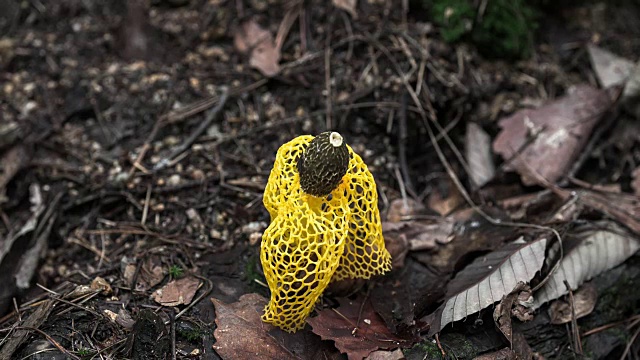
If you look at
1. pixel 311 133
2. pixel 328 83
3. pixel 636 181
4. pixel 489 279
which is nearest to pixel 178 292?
pixel 311 133

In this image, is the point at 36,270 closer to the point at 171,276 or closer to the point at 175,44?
the point at 171,276

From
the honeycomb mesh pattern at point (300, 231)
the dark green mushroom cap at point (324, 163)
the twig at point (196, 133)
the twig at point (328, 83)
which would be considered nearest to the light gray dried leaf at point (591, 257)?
the honeycomb mesh pattern at point (300, 231)

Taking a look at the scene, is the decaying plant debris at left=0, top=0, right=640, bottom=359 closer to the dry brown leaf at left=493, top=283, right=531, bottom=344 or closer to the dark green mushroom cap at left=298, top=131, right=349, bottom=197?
the dry brown leaf at left=493, top=283, right=531, bottom=344

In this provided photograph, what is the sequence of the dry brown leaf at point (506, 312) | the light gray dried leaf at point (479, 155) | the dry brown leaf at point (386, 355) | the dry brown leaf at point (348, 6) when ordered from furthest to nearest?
the dry brown leaf at point (348, 6), the light gray dried leaf at point (479, 155), the dry brown leaf at point (506, 312), the dry brown leaf at point (386, 355)

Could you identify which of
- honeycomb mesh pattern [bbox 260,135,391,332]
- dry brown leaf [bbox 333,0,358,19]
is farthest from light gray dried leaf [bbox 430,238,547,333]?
dry brown leaf [bbox 333,0,358,19]

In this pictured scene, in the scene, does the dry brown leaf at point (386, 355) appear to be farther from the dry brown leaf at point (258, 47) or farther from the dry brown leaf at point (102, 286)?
the dry brown leaf at point (258, 47)

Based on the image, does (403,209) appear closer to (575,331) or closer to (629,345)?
(575,331)
